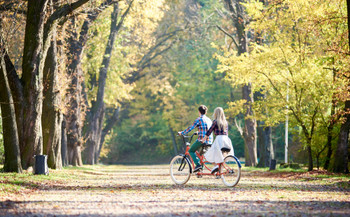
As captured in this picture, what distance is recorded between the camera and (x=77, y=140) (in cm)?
3222

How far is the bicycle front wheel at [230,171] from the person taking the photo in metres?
14.3

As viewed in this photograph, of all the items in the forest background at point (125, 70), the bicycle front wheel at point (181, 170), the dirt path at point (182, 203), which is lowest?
the dirt path at point (182, 203)

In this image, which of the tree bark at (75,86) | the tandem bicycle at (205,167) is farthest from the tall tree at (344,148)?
the tree bark at (75,86)

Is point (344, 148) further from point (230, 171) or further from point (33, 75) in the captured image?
point (33, 75)

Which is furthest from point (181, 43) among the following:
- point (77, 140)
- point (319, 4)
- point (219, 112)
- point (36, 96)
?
point (219, 112)

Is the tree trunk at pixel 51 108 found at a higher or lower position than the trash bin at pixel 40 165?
higher

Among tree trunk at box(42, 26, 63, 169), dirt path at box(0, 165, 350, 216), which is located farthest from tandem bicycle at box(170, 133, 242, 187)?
tree trunk at box(42, 26, 63, 169)

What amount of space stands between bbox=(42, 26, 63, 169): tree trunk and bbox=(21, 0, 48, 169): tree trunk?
2.77 m

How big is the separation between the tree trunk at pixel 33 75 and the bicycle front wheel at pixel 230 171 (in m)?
7.90

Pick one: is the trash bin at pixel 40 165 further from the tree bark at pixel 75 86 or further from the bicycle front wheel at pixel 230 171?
the tree bark at pixel 75 86

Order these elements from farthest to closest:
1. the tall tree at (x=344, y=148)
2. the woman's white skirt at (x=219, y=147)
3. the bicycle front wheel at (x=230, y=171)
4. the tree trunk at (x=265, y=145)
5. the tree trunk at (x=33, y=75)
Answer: the tree trunk at (x=265, y=145)
the tall tree at (x=344, y=148)
the tree trunk at (x=33, y=75)
the woman's white skirt at (x=219, y=147)
the bicycle front wheel at (x=230, y=171)

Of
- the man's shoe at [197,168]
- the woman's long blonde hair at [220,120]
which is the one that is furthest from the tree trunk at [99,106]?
the woman's long blonde hair at [220,120]

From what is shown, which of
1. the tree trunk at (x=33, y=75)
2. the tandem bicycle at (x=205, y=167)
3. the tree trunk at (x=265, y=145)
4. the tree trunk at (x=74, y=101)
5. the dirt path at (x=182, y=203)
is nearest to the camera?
the dirt path at (x=182, y=203)

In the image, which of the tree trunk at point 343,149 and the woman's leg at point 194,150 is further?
the tree trunk at point 343,149
